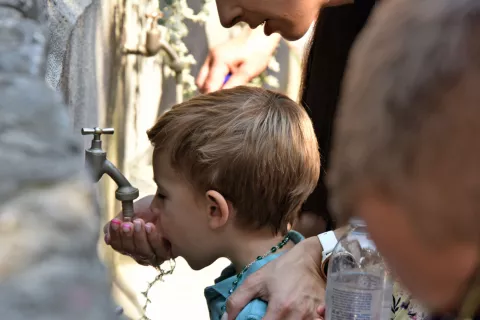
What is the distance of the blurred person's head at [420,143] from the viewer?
48cm

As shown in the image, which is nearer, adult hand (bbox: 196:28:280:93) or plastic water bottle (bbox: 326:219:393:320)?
plastic water bottle (bbox: 326:219:393:320)

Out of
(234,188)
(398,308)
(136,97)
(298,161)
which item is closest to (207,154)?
(234,188)

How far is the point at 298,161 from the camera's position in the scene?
1.65m

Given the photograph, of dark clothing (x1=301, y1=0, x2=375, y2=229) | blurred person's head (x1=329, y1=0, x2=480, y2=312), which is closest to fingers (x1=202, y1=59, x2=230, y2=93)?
dark clothing (x1=301, y1=0, x2=375, y2=229)

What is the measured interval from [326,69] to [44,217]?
1.61 m

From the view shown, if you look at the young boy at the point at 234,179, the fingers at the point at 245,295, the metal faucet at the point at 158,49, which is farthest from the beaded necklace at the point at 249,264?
the metal faucet at the point at 158,49

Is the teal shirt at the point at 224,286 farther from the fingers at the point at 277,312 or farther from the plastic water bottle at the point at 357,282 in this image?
the plastic water bottle at the point at 357,282

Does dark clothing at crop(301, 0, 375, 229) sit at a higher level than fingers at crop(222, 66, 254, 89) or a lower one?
higher

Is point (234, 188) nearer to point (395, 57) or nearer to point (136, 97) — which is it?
point (395, 57)

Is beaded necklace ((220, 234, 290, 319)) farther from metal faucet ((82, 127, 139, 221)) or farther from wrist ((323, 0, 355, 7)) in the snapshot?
wrist ((323, 0, 355, 7))

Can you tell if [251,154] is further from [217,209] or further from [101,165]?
[101,165]

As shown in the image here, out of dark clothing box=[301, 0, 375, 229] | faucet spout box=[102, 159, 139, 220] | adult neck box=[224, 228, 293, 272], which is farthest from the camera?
dark clothing box=[301, 0, 375, 229]

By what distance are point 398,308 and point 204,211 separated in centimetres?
49

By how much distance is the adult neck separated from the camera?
1664 mm
